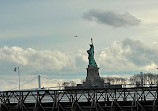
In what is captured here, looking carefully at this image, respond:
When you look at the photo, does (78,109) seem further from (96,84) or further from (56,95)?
(96,84)

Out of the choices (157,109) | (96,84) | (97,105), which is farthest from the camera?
(96,84)

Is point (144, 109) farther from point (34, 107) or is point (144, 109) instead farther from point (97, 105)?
point (34, 107)

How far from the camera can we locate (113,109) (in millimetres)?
51719

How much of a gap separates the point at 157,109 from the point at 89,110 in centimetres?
959

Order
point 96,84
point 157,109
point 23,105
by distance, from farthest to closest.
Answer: point 96,84 → point 23,105 → point 157,109

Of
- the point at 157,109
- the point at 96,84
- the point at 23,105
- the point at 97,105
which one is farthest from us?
the point at 96,84

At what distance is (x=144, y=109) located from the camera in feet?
167

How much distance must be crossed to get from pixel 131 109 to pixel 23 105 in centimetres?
1561

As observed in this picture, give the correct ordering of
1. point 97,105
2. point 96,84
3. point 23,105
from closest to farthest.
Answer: point 97,105 → point 23,105 → point 96,84

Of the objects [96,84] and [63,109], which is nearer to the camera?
[63,109]

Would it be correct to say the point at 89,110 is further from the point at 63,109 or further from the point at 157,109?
the point at 157,109

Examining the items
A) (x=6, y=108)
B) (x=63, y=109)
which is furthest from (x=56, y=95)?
(x=6, y=108)

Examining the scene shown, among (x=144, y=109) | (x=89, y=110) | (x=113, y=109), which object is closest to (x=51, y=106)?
(x=89, y=110)

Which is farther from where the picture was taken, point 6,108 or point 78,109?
point 6,108
